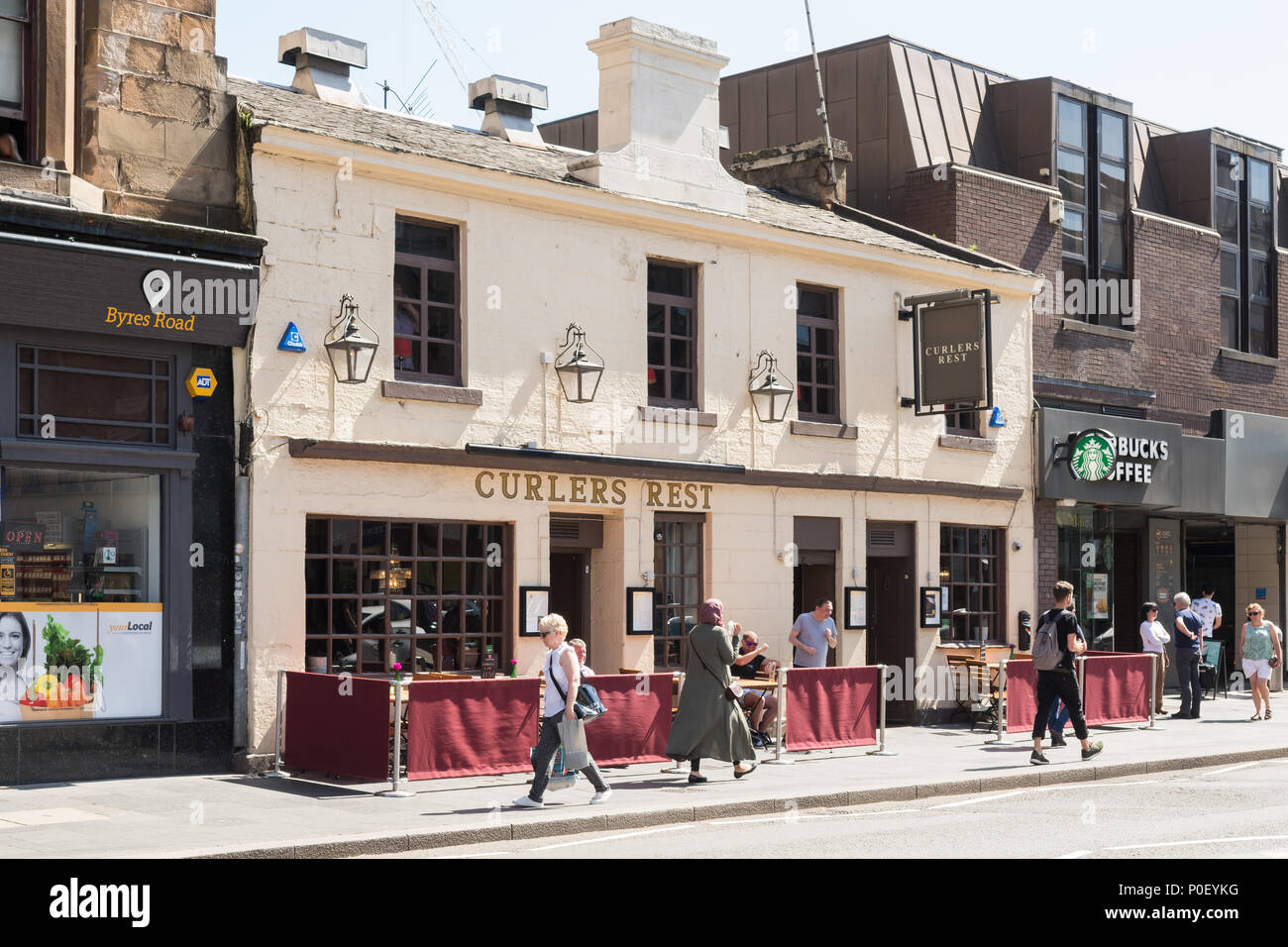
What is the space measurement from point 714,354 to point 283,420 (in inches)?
245

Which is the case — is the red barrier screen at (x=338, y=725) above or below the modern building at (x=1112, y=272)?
below

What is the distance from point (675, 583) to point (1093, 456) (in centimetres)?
813

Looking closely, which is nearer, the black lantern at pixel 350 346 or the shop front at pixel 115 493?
the shop front at pixel 115 493

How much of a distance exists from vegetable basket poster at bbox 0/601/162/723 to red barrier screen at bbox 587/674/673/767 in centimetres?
425

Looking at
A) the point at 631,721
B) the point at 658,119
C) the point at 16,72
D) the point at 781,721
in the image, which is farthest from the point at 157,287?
the point at 781,721

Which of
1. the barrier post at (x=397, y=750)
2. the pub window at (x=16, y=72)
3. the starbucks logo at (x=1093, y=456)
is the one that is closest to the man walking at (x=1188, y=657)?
the starbucks logo at (x=1093, y=456)

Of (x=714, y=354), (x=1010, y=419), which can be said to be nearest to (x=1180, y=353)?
(x=1010, y=419)

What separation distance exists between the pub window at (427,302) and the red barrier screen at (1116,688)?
900 centimetres

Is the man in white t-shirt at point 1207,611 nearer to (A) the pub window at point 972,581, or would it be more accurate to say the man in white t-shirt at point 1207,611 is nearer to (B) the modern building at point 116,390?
(A) the pub window at point 972,581

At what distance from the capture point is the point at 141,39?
1571cm

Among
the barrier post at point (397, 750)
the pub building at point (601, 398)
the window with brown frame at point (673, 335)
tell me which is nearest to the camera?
the barrier post at point (397, 750)

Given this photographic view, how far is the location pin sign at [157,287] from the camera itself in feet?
49.6

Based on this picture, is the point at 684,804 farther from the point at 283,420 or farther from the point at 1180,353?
the point at 1180,353

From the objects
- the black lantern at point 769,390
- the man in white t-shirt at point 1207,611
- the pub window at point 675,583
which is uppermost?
the black lantern at point 769,390
